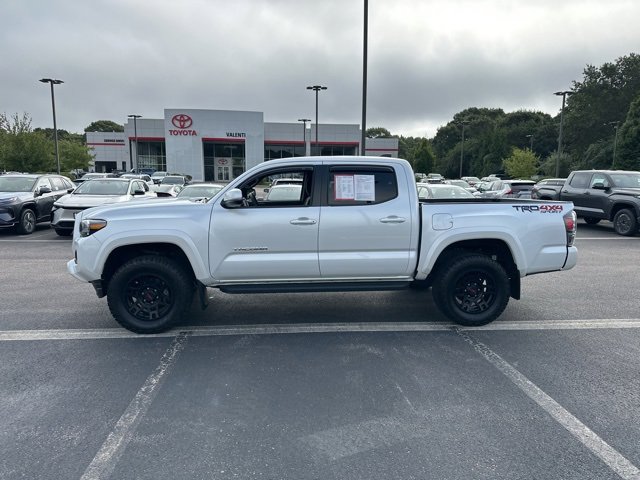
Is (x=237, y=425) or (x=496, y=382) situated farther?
(x=496, y=382)

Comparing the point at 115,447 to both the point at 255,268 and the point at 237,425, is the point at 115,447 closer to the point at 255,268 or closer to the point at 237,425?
the point at 237,425

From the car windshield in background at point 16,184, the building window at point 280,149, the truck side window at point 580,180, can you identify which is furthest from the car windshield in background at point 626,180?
the building window at point 280,149

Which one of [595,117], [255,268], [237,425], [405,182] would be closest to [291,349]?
[255,268]

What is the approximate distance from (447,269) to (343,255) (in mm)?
1251

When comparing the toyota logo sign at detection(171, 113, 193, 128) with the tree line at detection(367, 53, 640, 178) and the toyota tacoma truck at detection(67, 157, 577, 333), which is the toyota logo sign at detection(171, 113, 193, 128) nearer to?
the tree line at detection(367, 53, 640, 178)

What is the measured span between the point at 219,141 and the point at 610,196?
154 ft

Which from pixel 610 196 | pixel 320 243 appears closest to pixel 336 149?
pixel 610 196

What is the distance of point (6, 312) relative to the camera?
5.70 meters

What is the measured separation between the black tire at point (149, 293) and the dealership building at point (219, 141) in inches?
1786

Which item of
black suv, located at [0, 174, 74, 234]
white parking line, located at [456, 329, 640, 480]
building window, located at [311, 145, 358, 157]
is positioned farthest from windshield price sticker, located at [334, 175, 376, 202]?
building window, located at [311, 145, 358, 157]

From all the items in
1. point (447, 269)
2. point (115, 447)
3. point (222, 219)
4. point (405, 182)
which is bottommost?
point (115, 447)

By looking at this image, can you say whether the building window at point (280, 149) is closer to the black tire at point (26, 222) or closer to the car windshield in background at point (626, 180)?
the black tire at point (26, 222)

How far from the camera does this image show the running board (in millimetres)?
4863

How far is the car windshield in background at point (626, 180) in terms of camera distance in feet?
42.8
